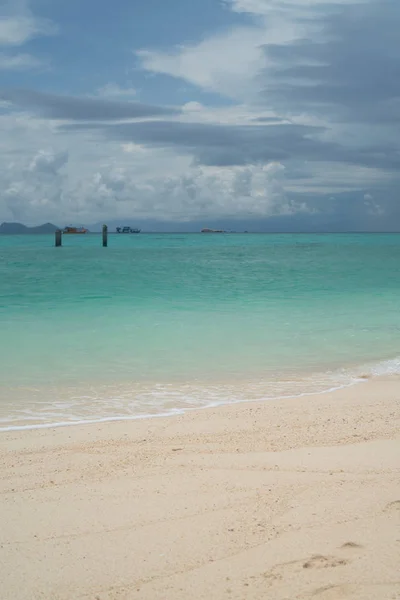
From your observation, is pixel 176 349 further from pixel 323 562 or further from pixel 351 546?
pixel 323 562

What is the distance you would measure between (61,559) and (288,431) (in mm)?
2746

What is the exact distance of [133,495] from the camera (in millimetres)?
4180

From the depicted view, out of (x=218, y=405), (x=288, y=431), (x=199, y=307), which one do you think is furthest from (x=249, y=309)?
(x=288, y=431)

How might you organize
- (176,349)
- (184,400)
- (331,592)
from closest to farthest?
1. (331,592)
2. (184,400)
3. (176,349)

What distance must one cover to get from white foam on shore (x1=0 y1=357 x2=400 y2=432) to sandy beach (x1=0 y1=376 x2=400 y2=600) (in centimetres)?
47

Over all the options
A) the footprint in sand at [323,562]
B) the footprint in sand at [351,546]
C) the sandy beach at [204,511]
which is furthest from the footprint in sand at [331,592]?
the footprint in sand at [351,546]

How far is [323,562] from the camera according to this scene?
3256 millimetres

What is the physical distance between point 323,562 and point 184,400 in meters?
4.26

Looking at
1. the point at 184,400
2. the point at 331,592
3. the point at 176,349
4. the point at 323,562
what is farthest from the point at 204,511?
the point at 176,349

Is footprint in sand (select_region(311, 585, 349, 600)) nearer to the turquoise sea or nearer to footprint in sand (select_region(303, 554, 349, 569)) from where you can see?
footprint in sand (select_region(303, 554, 349, 569))

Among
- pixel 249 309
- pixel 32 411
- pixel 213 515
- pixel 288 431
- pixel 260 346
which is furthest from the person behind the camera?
pixel 249 309

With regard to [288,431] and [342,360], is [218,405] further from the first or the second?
[342,360]

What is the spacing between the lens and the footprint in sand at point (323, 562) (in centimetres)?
322

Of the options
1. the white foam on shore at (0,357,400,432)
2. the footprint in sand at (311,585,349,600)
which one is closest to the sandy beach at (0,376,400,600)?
the footprint in sand at (311,585,349,600)
